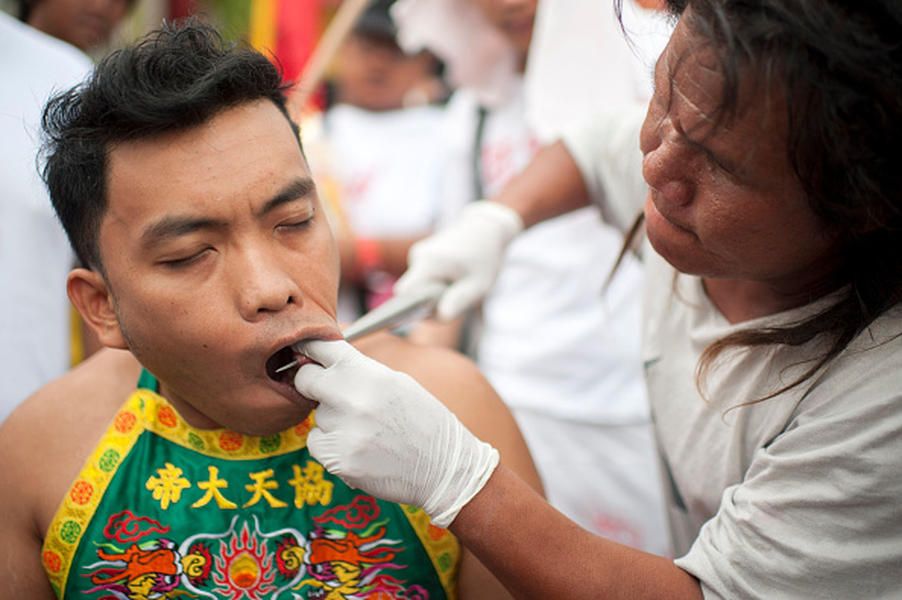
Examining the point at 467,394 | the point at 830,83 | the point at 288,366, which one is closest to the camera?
the point at 830,83

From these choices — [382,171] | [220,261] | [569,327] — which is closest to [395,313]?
[220,261]

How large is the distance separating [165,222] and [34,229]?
0.97 metres

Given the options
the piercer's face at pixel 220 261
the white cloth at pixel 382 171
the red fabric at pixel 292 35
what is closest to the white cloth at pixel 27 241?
the piercer's face at pixel 220 261

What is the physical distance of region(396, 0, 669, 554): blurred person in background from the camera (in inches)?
108

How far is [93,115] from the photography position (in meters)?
1.46

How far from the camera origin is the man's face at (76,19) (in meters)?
2.77

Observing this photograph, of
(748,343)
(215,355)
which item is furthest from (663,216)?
(215,355)

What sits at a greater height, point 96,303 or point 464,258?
point 96,303

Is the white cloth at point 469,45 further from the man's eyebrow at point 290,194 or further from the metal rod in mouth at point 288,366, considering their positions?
the metal rod in mouth at point 288,366

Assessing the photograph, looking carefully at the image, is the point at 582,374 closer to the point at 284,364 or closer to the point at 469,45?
the point at 469,45

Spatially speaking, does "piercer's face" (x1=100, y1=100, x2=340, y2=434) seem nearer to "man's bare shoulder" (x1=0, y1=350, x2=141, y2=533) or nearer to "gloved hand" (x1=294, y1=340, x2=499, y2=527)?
"gloved hand" (x1=294, y1=340, x2=499, y2=527)

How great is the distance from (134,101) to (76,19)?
1.64 m

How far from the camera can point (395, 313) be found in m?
1.84

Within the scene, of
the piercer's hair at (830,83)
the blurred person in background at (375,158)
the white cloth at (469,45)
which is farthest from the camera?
the blurred person in background at (375,158)
